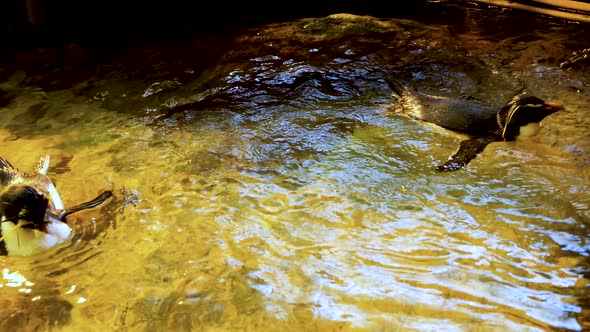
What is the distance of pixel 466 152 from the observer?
397cm

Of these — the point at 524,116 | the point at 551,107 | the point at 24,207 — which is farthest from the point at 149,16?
the point at 551,107

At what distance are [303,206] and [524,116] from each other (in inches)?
92.6

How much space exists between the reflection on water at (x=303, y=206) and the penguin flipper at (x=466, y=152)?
0.09 metres

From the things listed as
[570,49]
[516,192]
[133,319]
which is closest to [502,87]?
[570,49]

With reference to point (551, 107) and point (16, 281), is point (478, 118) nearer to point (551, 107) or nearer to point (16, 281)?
point (551, 107)

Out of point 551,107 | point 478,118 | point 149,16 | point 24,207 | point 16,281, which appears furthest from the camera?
point 149,16

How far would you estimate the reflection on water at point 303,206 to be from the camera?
8.23 ft

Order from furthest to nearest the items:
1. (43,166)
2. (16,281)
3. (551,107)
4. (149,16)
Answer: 1. (149,16)
2. (551,107)
3. (43,166)
4. (16,281)

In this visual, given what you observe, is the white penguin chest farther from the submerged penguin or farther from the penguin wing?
the penguin wing

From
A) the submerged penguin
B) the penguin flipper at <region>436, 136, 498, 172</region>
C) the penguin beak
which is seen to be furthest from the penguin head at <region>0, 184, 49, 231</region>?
the penguin beak

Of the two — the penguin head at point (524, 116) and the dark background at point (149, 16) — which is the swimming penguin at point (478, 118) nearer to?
the penguin head at point (524, 116)

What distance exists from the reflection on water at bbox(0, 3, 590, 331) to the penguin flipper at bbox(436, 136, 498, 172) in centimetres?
9

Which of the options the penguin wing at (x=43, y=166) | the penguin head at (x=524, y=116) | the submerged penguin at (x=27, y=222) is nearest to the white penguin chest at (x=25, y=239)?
the submerged penguin at (x=27, y=222)

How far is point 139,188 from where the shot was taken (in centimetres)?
372
